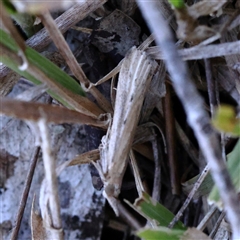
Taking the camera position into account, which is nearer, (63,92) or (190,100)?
(190,100)

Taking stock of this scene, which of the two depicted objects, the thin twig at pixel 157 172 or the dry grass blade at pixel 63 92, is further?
the thin twig at pixel 157 172

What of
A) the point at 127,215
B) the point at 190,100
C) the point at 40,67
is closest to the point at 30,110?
the point at 40,67

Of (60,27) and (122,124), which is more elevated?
(60,27)

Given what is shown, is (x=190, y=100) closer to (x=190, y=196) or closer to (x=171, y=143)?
(x=190, y=196)

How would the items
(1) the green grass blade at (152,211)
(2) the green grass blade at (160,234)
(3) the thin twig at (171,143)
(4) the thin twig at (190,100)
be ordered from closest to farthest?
(4) the thin twig at (190,100) < (2) the green grass blade at (160,234) < (1) the green grass blade at (152,211) < (3) the thin twig at (171,143)

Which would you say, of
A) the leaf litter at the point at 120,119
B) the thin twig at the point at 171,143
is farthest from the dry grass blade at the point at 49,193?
the thin twig at the point at 171,143

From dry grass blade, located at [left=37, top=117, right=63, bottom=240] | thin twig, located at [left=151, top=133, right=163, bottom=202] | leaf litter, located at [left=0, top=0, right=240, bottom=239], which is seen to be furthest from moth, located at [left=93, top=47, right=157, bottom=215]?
thin twig, located at [left=151, top=133, right=163, bottom=202]

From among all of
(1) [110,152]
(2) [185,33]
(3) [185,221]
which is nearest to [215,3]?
(2) [185,33]

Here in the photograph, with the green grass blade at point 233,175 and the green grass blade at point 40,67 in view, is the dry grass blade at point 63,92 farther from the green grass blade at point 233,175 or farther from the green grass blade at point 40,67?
the green grass blade at point 233,175

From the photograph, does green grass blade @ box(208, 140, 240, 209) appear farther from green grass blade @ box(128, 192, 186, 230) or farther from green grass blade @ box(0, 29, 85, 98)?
green grass blade @ box(0, 29, 85, 98)
